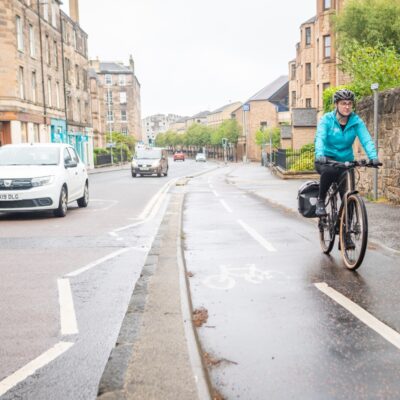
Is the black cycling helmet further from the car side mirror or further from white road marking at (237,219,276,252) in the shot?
the car side mirror

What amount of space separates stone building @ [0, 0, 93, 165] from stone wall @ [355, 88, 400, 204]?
28881mm

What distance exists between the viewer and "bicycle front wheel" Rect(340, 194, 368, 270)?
5.59 meters

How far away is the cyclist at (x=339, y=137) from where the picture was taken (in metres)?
6.00

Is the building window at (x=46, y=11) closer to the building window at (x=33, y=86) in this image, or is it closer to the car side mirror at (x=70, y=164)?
the building window at (x=33, y=86)

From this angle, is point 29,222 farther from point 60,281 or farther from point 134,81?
point 134,81

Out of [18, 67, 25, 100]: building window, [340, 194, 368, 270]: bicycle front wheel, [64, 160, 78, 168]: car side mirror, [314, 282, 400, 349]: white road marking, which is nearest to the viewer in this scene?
[314, 282, 400, 349]: white road marking

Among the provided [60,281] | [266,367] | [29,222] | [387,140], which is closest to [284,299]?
[266,367]

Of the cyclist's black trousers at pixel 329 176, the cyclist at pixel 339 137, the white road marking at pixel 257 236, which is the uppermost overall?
the cyclist at pixel 339 137

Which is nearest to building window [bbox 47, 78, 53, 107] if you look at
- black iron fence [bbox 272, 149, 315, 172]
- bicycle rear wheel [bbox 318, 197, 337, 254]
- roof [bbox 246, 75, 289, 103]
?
black iron fence [bbox 272, 149, 315, 172]

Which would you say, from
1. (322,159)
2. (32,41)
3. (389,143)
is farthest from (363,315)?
(32,41)

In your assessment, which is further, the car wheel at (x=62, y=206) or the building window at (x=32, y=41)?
the building window at (x=32, y=41)

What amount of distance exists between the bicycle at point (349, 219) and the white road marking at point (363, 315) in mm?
700

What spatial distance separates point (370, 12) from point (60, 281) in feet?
109

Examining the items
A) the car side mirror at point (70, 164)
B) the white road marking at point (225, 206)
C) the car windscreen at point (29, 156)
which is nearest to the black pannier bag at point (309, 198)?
the white road marking at point (225, 206)
